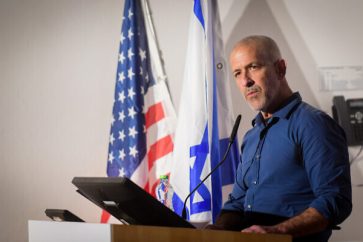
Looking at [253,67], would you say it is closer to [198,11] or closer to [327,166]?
[327,166]

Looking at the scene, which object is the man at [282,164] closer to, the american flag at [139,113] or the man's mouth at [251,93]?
the man's mouth at [251,93]

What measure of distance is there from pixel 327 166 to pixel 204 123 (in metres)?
1.12

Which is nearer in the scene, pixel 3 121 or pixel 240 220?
pixel 240 220

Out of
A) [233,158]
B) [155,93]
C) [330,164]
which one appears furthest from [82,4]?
[330,164]

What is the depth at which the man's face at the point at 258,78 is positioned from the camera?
6.84 feet

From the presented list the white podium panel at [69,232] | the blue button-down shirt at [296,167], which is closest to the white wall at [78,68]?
the blue button-down shirt at [296,167]

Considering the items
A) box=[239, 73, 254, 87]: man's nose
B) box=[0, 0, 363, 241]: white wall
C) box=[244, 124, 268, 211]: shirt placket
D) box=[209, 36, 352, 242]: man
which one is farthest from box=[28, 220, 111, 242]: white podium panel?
box=[0, 0, 363, 241]: white wall

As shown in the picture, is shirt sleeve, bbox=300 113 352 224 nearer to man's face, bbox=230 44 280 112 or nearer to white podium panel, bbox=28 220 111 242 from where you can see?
man's face, bbox=230 44 280 112

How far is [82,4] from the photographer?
3.10 meters

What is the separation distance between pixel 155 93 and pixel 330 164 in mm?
1506

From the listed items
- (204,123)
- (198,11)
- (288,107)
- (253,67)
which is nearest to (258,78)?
(253,67)

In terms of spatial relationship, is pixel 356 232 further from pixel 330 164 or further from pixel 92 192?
pixel 92 192

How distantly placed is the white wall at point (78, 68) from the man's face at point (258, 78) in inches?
34.7

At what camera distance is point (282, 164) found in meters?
1.87
